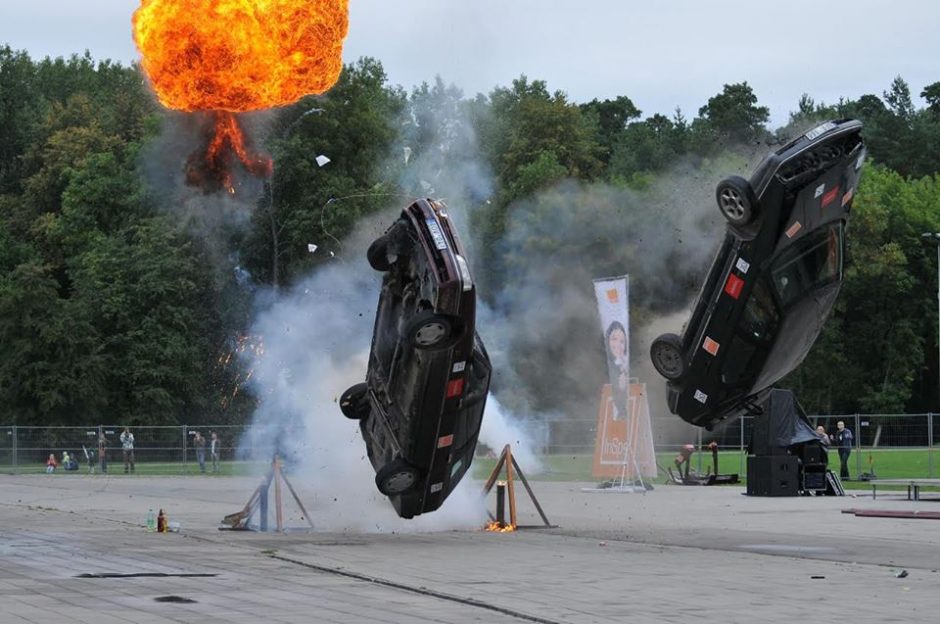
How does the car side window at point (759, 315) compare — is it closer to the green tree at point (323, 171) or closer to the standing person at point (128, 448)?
the green tree at point (323, 171)

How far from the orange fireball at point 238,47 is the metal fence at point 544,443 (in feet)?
80.3

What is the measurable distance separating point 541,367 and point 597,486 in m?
16.5

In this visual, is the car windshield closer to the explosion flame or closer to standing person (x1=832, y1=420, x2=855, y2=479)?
the explosion flame

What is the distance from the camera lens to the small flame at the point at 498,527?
26359 mm

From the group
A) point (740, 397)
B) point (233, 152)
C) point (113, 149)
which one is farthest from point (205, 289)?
point (740, 397)

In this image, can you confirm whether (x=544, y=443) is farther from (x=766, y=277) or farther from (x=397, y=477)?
(x=397, y=477)

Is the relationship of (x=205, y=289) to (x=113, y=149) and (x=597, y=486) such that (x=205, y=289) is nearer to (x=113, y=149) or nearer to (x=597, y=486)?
(x=113, y=149)

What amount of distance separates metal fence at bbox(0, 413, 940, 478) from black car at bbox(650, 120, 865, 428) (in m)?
26.3

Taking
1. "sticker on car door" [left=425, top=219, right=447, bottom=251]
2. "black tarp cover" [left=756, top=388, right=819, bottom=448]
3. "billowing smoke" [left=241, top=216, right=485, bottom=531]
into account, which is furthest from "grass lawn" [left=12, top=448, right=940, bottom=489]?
"sticker on car door" [left=425, top=219, right=447, bottom=251]

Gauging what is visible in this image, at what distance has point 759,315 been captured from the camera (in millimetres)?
24203

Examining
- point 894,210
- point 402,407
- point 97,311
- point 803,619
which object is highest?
point 894,210

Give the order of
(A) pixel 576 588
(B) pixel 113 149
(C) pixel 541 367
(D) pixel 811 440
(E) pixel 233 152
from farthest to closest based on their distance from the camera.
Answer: (B) pixel 113 149, (C) pixel 541 367, (E) pixel 233 152, (D) pixel 811 440, (A) pixel 576 588

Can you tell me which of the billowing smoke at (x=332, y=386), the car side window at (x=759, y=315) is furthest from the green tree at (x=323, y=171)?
the car side window at (x=759, y=315)

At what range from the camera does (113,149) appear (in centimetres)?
7856
